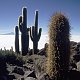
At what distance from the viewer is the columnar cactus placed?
908 cm

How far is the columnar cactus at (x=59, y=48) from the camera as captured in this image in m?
9.08

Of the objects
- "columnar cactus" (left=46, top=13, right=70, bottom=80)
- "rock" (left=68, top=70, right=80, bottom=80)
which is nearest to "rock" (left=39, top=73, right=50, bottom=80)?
"columnar cactus" (left=46, top=13, right=70, bottom=80)

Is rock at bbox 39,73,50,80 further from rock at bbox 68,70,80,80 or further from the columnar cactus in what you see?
rock at bbox 68,70,80,80

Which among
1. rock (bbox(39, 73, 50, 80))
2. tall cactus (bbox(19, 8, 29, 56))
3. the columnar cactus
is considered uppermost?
tall cactus (bbox(19, 8, 29, 56))

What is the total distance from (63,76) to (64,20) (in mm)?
2127

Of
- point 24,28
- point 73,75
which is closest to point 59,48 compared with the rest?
point 73,75

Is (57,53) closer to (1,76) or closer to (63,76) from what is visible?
(63,76)

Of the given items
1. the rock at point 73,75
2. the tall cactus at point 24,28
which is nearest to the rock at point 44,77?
the rock at point 73,75

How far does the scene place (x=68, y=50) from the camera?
930 cm

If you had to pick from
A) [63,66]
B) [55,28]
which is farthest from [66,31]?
[63,66]

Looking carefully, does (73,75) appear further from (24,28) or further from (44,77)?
(24,28)

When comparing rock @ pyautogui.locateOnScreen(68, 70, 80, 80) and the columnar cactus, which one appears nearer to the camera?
the columnar cactus

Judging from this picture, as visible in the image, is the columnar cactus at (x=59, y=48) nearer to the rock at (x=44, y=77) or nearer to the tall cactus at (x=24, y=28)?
the rock at (x=44, y=77)

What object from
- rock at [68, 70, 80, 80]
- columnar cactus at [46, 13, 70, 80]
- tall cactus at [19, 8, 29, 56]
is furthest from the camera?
tall cactus at [19, 8, 29, 56]
